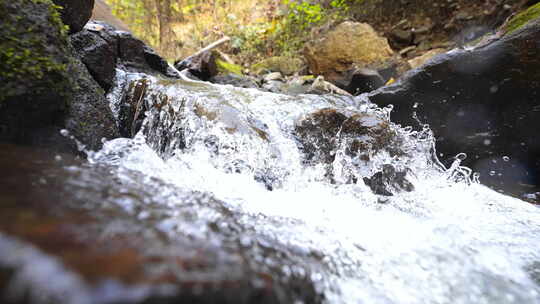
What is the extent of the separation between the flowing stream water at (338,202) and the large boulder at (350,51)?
3.62m

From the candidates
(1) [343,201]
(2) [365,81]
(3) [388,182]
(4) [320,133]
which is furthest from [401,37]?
(1) [343,201]

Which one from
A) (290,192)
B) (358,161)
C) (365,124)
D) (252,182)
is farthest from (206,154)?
(365,124)

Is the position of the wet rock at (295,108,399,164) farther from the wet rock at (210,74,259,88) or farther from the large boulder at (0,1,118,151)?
the wet rock at (210,74,259,88)

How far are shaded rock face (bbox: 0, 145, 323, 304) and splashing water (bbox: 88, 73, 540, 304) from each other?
10 cm

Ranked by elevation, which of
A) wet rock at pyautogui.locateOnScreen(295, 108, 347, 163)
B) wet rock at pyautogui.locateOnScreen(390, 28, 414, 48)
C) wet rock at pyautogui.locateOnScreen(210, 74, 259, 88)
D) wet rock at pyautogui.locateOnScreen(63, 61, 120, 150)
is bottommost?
wet rock at pyautogui.locateOnScreen(63, 61, 120, 150)

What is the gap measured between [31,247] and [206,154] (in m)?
1.93

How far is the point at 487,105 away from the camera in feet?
11.0

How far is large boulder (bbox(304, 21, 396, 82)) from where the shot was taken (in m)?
6.96

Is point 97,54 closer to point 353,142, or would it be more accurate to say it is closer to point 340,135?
point 340,135

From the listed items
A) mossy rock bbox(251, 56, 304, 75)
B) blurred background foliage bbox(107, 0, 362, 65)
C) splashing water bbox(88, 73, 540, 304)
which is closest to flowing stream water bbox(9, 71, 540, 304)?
splashing water bbox(88, 73, 540, 304)

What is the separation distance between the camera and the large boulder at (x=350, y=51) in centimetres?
696

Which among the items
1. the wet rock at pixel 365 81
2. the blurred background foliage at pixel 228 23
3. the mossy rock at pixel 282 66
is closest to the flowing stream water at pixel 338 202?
the wet rock at pixel 365 81

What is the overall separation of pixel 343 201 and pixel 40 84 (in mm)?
2365

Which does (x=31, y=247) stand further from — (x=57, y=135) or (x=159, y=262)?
(x=57, y=135)
